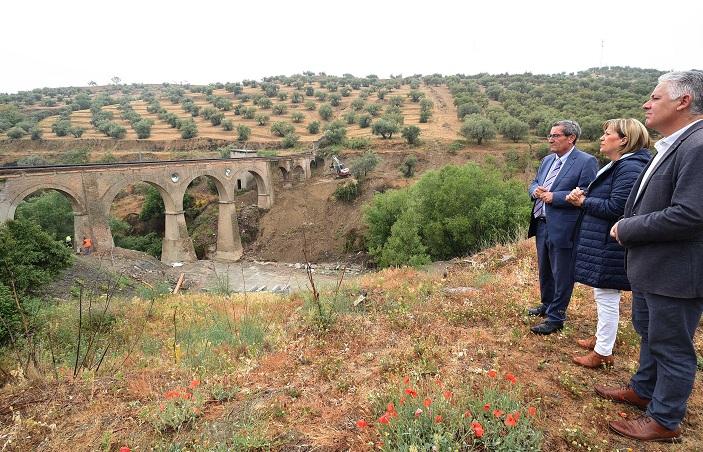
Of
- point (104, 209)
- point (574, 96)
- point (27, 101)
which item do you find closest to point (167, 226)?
point (104, 209)

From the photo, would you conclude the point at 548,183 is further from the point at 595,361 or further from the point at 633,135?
the point at 595,361

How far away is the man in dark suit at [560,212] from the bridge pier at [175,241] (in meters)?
23.6

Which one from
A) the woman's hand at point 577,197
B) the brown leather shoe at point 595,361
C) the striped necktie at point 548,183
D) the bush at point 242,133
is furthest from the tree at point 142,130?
the brown leather shoe at point 595,361

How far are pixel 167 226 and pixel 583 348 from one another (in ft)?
81.5

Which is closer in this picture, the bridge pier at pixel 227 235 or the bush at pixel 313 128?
the bridge pier at pixel 227 235

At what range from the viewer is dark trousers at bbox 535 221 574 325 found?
11.8 ft

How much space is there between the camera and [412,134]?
37344 millimetres

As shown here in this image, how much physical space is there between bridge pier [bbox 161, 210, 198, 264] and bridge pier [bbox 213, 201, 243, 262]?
3.75 m

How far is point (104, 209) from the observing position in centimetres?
1959

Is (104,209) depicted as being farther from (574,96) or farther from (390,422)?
(574,96)

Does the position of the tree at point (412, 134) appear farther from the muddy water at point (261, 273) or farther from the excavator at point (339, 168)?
the muddy water at point (261, 273)

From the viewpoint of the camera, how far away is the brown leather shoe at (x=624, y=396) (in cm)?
254

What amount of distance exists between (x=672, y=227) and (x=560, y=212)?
150cm

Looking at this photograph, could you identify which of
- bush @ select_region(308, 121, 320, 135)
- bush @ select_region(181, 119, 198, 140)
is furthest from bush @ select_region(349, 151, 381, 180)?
bush @ select_region(181, 119, 198, 140)
